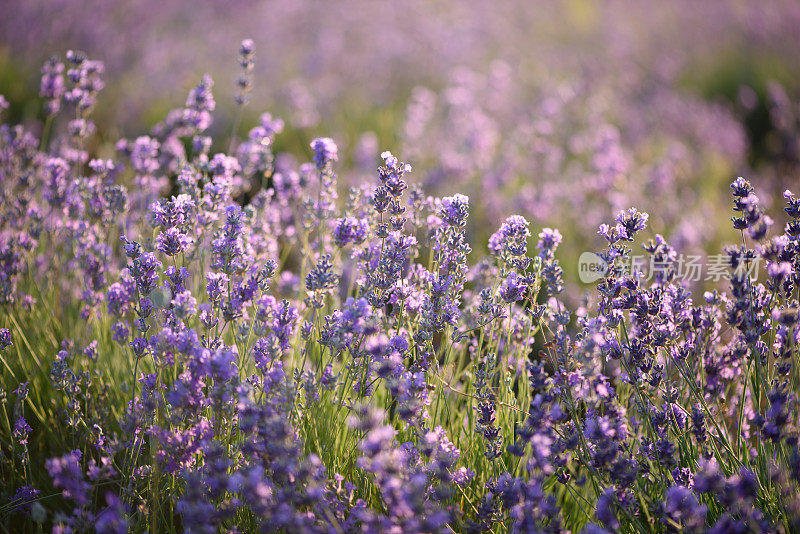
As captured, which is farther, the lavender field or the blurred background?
the blurred background

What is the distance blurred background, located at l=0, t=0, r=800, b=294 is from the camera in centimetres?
493

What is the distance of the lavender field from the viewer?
1572 mm

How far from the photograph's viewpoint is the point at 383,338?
165 centimetres

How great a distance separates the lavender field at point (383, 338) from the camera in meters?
1.57

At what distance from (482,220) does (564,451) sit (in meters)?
2.85

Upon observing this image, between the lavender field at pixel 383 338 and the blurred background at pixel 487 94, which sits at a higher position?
the blurred background at pixel 487 94

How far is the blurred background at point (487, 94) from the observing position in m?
4.93

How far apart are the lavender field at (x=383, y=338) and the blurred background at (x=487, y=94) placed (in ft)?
0.25

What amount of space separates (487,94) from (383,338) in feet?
19.2

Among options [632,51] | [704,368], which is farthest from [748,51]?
[704,368]

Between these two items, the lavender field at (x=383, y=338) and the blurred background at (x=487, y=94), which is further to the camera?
the blurred background at (x=487, y=94)

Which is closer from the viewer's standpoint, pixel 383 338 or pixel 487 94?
pixel 383 338

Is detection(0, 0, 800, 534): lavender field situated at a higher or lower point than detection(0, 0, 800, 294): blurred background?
lower

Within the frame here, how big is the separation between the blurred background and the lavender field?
75 millimetres
